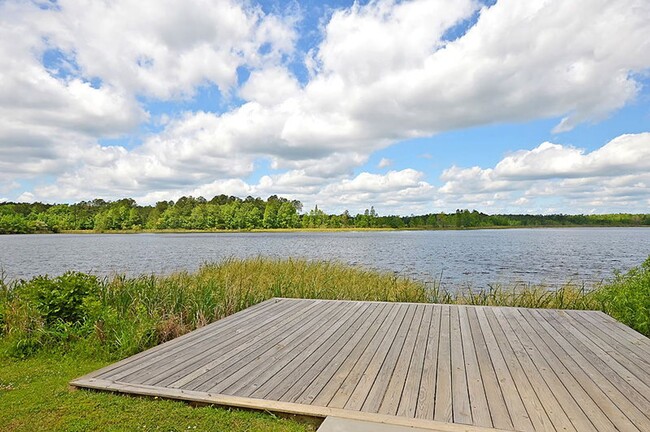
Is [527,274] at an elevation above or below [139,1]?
below

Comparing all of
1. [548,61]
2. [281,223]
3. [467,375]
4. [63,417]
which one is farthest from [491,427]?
[281,223]

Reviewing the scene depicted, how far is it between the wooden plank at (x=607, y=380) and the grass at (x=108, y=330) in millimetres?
1455

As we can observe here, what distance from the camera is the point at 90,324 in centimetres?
412

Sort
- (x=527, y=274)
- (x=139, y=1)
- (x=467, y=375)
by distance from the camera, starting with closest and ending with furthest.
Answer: (x=467, y=375) → (x=139, y=1) → (x=527, y=274)

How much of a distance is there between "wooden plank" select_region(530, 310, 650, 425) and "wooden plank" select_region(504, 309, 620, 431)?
0.07 m

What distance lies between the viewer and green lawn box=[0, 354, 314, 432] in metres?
2.13

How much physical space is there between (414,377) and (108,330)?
328 cm

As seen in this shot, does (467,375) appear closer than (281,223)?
Yes

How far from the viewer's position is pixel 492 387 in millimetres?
2422

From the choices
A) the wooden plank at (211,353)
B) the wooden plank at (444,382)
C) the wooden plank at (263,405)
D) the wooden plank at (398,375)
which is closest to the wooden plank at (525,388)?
the wooden plank at (263,405)

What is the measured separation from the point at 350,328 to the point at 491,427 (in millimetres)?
2172

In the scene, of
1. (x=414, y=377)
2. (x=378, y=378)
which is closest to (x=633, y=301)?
(x=414, y=377)

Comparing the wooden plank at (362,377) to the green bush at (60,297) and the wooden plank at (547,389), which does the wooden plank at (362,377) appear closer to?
the wooden plank at (547,389)

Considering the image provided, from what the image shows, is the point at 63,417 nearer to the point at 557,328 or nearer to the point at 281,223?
the point at 557,328
